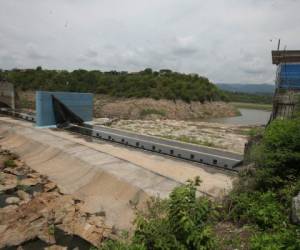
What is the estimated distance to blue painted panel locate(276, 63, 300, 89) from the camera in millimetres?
9328

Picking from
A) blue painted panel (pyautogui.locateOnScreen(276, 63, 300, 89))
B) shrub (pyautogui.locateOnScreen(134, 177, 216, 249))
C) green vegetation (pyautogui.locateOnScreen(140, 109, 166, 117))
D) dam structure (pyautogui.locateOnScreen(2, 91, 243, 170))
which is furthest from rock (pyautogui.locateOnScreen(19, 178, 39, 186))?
green vegetation (pyautogui.locateOnScreen(140, 109, 166, 117))

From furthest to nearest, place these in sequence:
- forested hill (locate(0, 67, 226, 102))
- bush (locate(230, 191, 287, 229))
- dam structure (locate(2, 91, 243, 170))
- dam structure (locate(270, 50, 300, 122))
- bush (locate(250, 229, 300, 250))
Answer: forested hill (locate(0, 67, 226, 102)) < dam structure (locate(2, 91, 243, 170)) < dam structure (locate(270, 50, 300, 122)) < bush (locate(230, 191, 287, 229)) < bush (locate(250, 229, 300, 250))

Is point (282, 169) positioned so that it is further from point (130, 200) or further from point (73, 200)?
point (73, 200)

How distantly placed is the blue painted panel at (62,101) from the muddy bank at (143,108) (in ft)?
49.2

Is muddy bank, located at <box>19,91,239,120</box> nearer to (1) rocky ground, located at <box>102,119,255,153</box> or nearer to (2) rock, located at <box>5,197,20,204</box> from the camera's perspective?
(1) rocky ground, located at <box>102,119,255,153</box>

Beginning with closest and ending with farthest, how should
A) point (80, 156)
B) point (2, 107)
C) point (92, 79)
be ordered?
point (80, 156), point (2, 107), point (92, 79)

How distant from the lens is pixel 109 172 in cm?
1116

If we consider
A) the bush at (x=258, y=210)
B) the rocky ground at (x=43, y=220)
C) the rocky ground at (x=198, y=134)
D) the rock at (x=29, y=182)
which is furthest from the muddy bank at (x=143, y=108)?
the bush at (x=258, y=210)

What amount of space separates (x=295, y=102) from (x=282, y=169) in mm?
3213

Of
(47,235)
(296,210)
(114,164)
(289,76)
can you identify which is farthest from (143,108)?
(296,210)

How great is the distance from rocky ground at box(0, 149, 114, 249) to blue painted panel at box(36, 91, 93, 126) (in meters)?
8.43

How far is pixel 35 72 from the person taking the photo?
1966 inches

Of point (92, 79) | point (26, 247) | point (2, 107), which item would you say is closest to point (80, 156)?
point (26, 247)

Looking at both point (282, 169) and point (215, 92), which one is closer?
point (282, 169)
